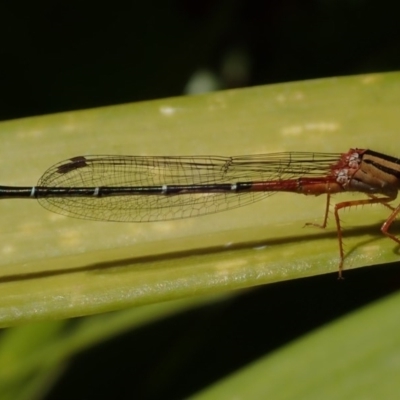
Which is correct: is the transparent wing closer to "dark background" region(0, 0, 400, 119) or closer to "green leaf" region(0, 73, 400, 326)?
"green leaf" region(0, 73, 400, 326)

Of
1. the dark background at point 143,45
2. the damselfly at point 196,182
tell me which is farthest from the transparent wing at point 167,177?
the dark background at point 143,45

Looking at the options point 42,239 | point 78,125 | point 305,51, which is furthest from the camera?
point 305,51

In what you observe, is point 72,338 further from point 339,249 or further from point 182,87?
point 182,87

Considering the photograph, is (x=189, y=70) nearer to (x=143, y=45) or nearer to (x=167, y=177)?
(x=143, y=45)

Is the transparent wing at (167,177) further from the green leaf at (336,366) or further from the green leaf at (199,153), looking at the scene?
the green leaf at (336,366)

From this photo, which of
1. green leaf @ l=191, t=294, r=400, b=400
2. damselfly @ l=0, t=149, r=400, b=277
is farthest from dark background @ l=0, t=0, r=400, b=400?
green leaf @ l=191, t=294, r=400, b=400

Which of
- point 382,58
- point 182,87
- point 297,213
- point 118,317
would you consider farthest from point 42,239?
point 382,58
